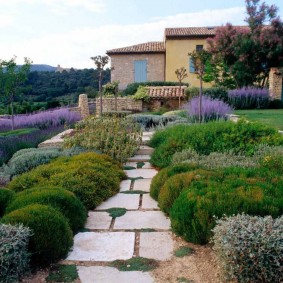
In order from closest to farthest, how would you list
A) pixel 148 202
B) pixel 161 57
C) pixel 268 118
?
pixel 148 202, pixel 268 118, pixel 161 57

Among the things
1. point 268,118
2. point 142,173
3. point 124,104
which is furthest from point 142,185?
point 124,104

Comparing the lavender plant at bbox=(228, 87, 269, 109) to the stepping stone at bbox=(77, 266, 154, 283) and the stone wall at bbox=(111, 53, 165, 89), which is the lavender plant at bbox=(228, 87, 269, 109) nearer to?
the stone wall at bbox=(111, 53, 165, 89)

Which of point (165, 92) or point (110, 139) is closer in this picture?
point (110, 139)

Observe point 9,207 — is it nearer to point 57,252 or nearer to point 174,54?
point 57,252

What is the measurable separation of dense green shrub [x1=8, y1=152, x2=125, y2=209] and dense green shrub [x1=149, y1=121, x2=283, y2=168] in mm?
1080

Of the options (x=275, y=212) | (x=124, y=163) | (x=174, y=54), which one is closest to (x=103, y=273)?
(x=275, y=212)

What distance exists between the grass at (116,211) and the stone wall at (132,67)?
21.4m

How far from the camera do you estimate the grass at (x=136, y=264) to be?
278cm

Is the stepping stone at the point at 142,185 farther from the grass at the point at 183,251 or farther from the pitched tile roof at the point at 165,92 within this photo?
the pitched tile roof at the point at 165,92

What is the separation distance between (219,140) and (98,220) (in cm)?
Result: 293

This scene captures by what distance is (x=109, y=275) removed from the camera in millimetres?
2684

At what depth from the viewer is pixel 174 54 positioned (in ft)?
78.8

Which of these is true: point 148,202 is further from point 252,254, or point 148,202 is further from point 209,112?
point 209,112

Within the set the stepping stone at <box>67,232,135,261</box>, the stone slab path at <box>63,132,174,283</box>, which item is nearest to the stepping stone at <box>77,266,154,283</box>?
the stone slab path at <box>63,132,174,283</box>
